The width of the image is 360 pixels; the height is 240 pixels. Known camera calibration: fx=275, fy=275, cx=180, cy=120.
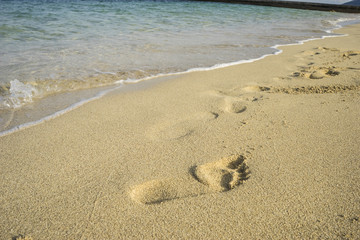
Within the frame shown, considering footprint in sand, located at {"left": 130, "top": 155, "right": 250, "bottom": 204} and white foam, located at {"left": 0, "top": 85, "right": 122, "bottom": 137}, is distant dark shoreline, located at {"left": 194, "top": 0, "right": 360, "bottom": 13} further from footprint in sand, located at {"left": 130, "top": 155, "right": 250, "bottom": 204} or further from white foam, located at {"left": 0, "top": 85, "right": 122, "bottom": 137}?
footprint in sand, located at {"left": 130, "top": 155, "right": 250, "bottom": 204}

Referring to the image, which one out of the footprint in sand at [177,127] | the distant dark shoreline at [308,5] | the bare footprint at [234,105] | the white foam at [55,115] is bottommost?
the white foam at [55,115]

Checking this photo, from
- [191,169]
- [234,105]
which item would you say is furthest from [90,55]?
[191,169]

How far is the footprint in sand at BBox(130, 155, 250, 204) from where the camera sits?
1309mm

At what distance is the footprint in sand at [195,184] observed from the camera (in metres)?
1.31

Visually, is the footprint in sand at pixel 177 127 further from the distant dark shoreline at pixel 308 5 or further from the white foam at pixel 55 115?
the distant dark shoreline at pixel 308 5

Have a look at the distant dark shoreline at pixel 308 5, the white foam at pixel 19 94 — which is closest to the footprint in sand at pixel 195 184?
the white foam at pixel 19 94

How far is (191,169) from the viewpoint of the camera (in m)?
1.48

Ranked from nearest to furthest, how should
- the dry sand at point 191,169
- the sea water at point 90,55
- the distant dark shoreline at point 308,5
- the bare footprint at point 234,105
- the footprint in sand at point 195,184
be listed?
1. the dry sand at point 191,169
2. the footprint in sand at point 195,184
3. the bare footprint at point 234,105
4. the sea water at point 90,55
5. the distant dark shoreline at point 308,5

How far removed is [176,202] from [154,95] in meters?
1.48

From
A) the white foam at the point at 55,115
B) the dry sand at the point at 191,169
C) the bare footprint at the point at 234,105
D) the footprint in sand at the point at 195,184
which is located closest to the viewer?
the dry sand at the point at 191,169

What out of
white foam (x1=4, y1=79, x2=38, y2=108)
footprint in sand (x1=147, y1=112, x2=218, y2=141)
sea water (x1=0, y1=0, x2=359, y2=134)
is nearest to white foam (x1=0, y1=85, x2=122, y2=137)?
sea water (x1=0, y1=0, x2=359, y2=134)

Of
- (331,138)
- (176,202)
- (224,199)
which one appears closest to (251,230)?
(224,199)

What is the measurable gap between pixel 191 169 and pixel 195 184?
0.41ft

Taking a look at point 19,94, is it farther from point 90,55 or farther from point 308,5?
point 308,5
